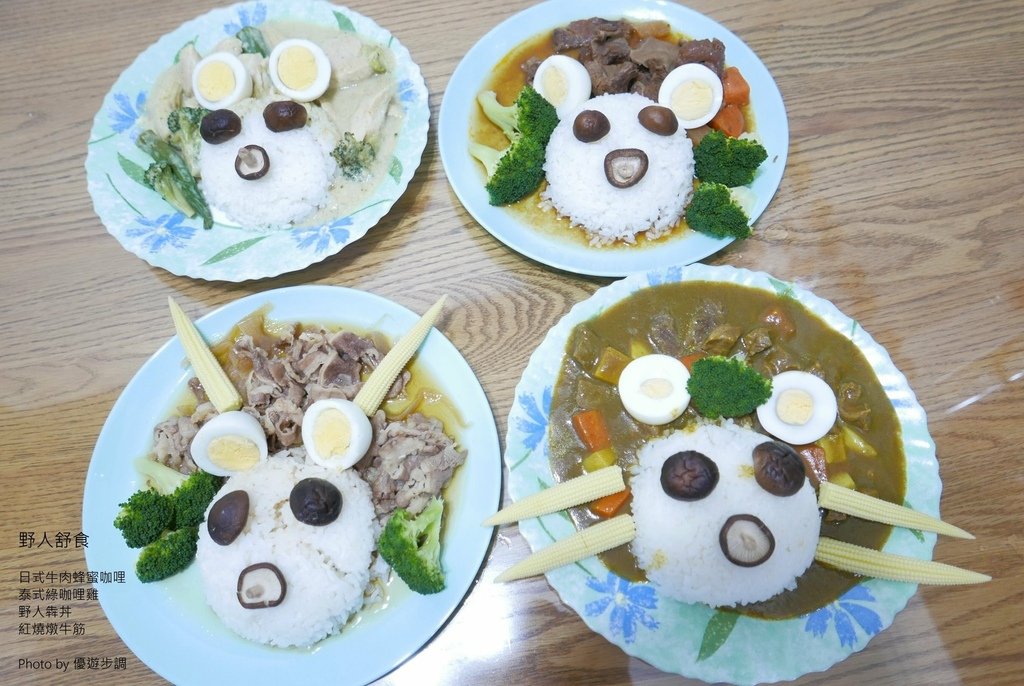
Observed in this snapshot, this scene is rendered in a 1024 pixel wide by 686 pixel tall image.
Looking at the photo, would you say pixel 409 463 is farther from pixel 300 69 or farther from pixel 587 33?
pixel 587 33

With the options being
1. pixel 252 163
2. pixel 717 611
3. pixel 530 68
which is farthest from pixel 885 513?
pixel 252 163

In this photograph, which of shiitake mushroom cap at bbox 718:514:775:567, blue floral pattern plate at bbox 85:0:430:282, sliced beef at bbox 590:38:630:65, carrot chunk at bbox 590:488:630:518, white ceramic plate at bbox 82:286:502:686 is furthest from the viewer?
sliced beef at bbox 590:38:630:65

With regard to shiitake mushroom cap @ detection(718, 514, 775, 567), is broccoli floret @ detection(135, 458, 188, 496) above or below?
above

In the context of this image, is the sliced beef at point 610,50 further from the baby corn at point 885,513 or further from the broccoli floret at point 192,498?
the broccoli floret at point 192,498

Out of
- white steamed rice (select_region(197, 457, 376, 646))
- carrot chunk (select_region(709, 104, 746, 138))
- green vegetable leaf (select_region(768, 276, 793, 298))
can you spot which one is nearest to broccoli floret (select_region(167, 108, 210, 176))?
white steamed rice (select_region(197, 457, 376, 646))

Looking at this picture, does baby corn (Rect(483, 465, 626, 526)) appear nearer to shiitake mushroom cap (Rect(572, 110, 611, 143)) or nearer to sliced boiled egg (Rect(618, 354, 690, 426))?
sliced boiled egg (Rect(618, 354, 690, 426))

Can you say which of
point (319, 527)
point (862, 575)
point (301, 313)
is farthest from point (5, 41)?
point (862, 575)

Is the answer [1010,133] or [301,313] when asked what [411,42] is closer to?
[301,313]
